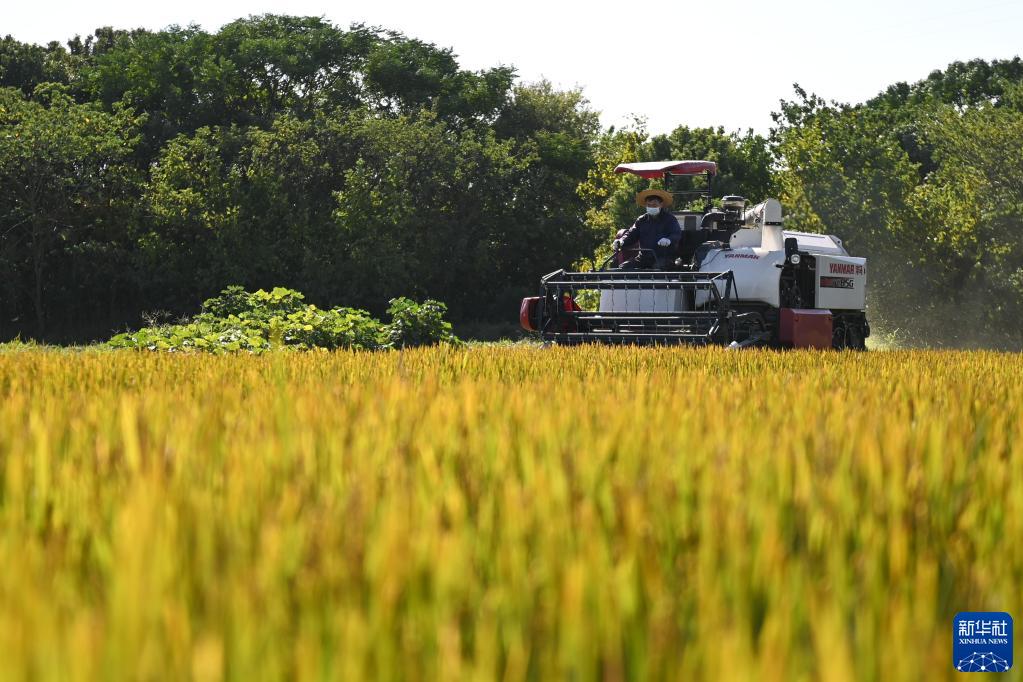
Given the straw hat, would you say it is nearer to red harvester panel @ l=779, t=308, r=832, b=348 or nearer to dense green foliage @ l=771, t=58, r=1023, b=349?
red harvester panel @ l=779, t=308, r=832, b=348

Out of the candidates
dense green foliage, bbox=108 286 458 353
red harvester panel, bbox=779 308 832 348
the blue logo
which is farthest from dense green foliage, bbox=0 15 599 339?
the blue logo

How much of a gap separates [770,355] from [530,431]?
7207mm

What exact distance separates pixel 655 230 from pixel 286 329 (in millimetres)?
5778

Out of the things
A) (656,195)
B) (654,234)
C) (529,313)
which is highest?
(656,195)

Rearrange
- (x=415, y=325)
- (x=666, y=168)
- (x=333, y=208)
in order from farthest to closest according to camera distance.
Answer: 1. (x=333, y=208)
2. (x=415, y=325)
3. (x=666, y=168)

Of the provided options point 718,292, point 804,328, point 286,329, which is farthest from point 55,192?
point 804,328

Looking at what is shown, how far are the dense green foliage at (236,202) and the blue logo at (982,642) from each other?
33.3 meters

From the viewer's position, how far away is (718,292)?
623 inches

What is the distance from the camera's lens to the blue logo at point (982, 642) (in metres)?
1.96

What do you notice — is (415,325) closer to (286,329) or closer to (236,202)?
(286,329)

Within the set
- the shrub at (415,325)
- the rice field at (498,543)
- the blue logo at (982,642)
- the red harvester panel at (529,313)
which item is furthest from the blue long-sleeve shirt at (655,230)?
the blue logo at (982,642)

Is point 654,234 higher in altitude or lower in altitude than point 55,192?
lower

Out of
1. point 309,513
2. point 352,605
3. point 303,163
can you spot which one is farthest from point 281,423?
point 303,163

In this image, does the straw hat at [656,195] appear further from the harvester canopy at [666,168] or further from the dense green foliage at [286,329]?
the dense green foliage at [286,329]
